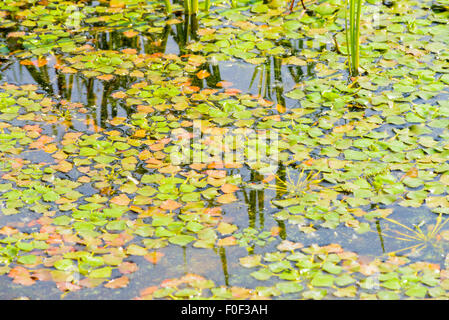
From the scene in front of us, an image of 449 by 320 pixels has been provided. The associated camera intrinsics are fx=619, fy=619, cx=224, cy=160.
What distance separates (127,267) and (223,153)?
888 millimetres

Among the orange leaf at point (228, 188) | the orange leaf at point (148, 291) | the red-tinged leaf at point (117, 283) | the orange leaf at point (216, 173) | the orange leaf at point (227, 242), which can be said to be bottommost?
the orange leaf at point (148, 291)

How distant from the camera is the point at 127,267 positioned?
2510mm

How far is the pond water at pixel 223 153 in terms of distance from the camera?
2.49m

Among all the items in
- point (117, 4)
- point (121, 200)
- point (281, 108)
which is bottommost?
point (121, 200)

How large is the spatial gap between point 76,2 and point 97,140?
1.85 metres

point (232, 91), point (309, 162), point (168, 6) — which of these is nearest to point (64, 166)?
point (232, 91)

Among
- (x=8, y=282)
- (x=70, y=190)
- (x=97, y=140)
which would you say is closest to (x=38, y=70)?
(x=97, y=140)

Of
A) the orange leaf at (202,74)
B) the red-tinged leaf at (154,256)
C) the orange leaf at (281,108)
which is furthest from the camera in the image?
the orange leaf at (202,74)

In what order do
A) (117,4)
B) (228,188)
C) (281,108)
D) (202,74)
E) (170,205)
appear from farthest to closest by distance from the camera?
(117,4) < (202,74) < (281,108) < (228,188) < (170,205)

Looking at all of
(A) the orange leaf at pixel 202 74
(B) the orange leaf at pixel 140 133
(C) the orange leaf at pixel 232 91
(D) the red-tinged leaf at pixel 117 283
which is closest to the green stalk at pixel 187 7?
(A) the orange leaf at pixel 202 74

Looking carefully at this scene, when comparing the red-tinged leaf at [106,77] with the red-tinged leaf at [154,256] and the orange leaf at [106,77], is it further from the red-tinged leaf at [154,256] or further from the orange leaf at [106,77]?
the red-tinged leaf at [154,256]

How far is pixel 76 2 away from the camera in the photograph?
4715 mm

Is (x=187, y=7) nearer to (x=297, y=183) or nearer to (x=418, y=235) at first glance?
(x=297, y=183)

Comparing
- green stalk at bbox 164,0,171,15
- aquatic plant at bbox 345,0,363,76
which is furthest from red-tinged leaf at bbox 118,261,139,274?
green stalk at bbox 164,0,171,15
